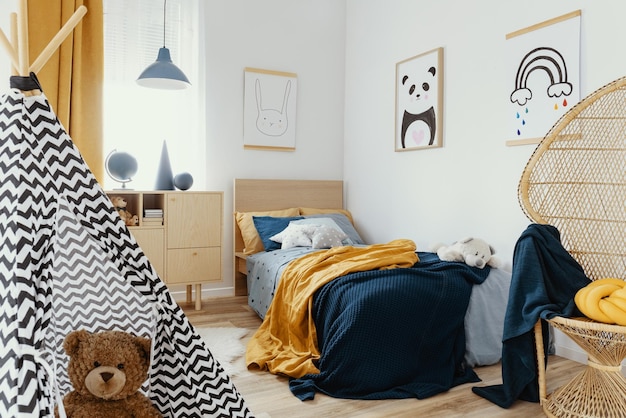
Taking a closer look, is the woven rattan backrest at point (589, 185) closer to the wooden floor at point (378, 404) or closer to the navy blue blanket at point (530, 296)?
the navy blue blanket at point (530, 296)

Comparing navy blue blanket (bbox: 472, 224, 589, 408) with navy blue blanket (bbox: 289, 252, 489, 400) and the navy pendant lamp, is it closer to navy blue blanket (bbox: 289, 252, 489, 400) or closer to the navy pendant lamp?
navy blue blanket (bbox: 289, 252, 489, 400)

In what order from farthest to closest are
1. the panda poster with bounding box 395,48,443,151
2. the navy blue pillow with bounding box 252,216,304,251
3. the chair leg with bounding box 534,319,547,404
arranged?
the navy blue pillow with bounding box 252,216,304,251 < the panda poster with bounding box 395,48,443,151 < the chair leg with bounding box 534,319,547,404

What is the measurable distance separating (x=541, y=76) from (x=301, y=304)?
1.95m

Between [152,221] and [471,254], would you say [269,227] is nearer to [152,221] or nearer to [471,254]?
[152,221]

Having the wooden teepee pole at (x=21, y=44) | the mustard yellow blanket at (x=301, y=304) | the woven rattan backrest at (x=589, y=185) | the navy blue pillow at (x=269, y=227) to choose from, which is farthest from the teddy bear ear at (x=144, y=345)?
the navy blue pillow at (x=269, y=227)

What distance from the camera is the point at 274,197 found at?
4480mm

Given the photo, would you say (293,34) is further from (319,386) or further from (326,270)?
(319,386)

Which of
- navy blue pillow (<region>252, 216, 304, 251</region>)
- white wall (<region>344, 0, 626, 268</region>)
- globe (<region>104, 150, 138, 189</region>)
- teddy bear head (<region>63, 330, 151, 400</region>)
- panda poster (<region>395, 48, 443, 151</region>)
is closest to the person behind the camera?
teddy bear head (<region>63, 330, 151, 400</region>)

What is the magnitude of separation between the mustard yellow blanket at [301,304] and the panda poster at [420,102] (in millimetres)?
1099

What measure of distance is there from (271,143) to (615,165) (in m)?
2.77

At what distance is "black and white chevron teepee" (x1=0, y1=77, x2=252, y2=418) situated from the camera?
1178mm

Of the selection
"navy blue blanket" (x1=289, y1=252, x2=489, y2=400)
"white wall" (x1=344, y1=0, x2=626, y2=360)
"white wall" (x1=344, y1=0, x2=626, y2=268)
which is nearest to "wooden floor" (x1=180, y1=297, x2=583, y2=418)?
"navy blue blanket" (x1=289, y1=252, x2=489, y2=400)

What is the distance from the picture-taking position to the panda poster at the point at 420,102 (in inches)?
149

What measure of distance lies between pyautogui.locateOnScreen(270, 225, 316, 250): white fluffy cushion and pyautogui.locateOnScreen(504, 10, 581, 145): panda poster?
153 cm
